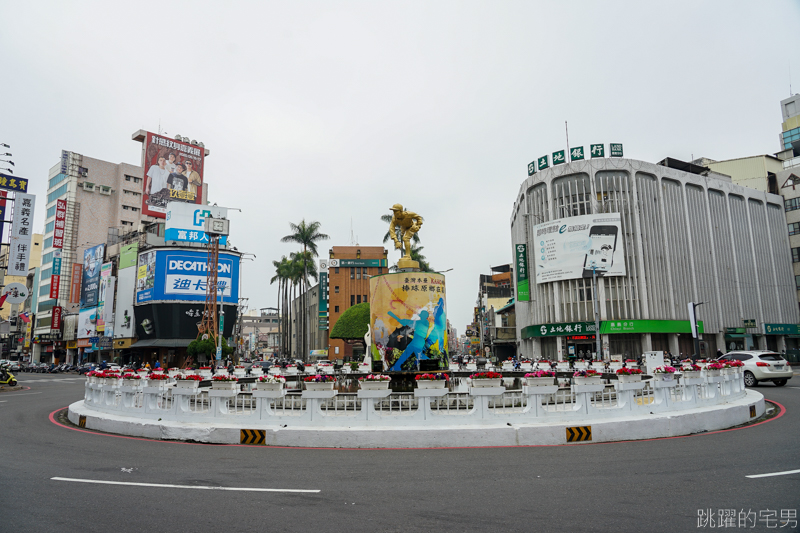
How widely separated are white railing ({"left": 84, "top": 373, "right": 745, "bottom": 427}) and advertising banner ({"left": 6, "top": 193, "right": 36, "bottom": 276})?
99.1 ft

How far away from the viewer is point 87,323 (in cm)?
7262

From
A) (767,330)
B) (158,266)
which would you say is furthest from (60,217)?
(767,330)

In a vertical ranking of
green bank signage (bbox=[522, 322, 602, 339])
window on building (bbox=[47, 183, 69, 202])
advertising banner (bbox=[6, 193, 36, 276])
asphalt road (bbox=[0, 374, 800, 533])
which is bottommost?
asphalt road (bbox=[0, 374, 800, 533])

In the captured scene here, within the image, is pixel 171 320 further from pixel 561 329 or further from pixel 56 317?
pixel 561 329

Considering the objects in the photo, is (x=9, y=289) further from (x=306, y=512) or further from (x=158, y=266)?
(x=158, y=266)

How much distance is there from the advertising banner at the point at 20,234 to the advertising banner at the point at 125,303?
30.6 meters

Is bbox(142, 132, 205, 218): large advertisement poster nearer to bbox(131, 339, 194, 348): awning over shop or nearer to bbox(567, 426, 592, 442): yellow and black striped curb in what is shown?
bbox(131, 339, 194, 348): awning over shop

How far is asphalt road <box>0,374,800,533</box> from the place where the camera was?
541cm

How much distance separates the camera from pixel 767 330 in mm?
58875

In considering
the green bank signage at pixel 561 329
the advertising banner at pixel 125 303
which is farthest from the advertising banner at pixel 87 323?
the green bank signage at pixel 561 329

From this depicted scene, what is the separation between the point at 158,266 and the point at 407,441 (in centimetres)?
5943

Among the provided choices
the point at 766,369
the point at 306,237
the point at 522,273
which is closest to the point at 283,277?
the point at 306,237

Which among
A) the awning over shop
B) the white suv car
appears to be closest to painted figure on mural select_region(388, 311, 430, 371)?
the white suv car

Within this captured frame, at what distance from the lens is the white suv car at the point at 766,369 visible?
71.3ft
